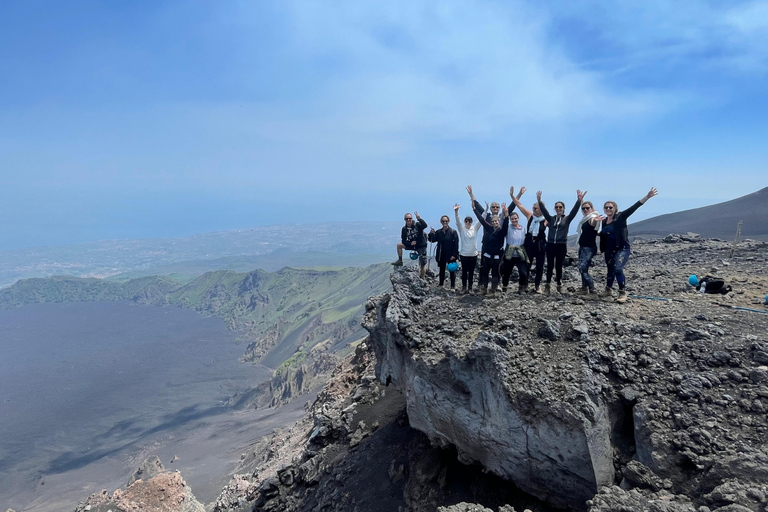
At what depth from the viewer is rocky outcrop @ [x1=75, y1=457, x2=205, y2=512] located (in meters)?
22.4

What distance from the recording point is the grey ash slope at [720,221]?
48.1 meters

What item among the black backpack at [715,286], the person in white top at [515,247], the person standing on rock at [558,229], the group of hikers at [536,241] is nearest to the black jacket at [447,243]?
the group of hikers at [536,241]

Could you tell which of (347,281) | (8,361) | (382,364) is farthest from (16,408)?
(382,364)

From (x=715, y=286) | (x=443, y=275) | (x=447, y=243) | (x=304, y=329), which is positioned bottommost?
(x=304, y=329)

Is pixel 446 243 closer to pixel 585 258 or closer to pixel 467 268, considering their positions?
pixel 467 268

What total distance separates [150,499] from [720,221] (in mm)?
68043

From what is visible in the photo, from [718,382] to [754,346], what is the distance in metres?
1.11

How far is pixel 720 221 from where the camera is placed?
5481 centimetres

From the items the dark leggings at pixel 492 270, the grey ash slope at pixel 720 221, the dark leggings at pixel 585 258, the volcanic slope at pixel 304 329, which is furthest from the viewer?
the volcanic slope at pixel 304 329

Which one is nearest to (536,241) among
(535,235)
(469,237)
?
(535,235)

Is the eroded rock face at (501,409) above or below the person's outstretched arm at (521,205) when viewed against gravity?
below

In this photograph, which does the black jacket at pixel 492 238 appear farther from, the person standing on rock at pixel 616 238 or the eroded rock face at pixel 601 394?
the person standing on rock at pixel 616 238

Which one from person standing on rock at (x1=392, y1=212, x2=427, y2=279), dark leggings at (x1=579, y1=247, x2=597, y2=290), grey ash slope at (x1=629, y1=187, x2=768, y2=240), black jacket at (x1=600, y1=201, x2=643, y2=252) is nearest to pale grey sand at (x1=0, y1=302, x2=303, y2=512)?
person standing on rock at (x1=392, y1=212, x2=427, y2=279)

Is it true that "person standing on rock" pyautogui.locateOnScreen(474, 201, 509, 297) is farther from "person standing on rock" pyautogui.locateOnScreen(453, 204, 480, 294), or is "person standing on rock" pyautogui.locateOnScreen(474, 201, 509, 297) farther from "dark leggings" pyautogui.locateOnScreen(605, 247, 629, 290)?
"dark leggings" pyautogui.locateOnScreen(605, 247, 629, 290)
